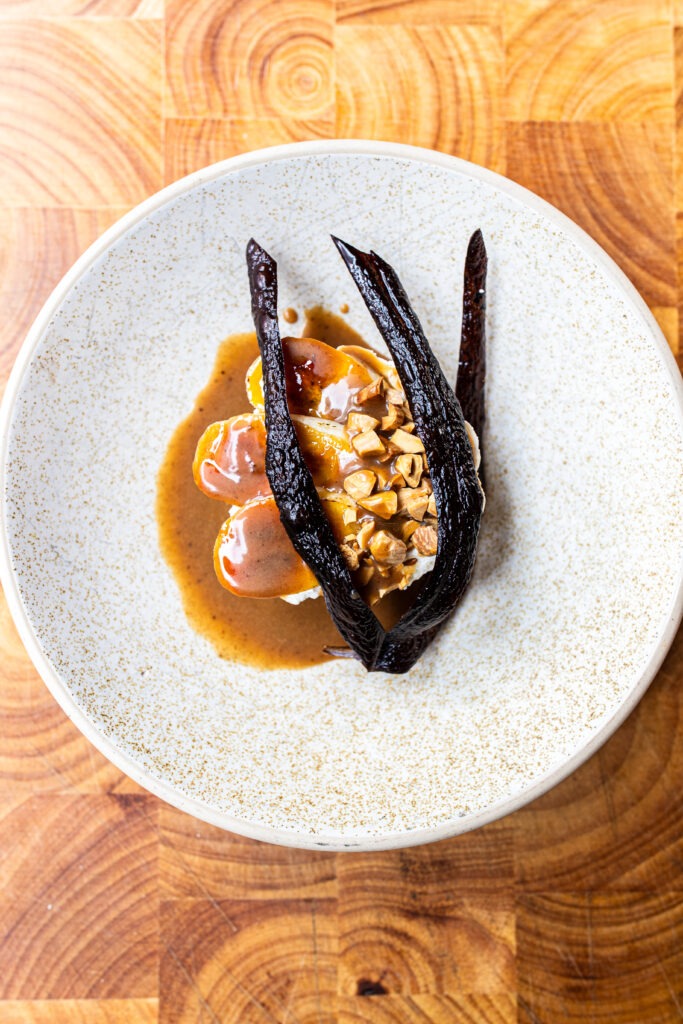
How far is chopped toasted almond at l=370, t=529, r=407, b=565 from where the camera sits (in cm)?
130

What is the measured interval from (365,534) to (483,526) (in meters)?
0.30

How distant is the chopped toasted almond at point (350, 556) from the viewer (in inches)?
51.7

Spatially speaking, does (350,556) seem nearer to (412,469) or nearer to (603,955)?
(412,469)

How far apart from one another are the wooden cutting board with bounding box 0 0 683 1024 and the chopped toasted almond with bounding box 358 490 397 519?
29.3 inches

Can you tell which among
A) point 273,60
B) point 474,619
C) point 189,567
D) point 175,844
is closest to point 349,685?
point 474,619

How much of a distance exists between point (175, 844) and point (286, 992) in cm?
40

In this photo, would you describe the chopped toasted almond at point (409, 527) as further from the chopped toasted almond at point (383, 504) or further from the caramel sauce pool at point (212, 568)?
the caramel sauce pool at point (212, 568)

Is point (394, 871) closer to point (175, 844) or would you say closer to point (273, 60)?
point (175, 844)

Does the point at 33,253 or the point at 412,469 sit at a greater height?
the point at 33,253

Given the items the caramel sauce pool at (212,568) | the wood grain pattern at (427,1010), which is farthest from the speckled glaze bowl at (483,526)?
the wood grain pattern at (427,1010)

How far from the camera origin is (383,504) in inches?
51.5

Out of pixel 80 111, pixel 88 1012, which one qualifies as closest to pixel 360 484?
pixel 80 111

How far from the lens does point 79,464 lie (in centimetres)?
144

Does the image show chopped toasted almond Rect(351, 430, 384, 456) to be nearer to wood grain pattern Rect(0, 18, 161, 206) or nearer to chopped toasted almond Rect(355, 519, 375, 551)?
chopped toasted almond Rect(355, 519, 375, 551)
